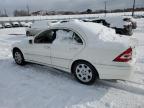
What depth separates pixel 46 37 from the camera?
592 cm

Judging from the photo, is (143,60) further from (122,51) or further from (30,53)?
(30,53)

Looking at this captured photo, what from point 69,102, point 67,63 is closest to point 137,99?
point 69,102

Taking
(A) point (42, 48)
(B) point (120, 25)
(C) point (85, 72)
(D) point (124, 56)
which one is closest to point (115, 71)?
(D) point (124, 56)

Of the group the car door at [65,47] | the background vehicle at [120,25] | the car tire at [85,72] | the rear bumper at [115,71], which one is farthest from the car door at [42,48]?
the background vehicle at [120,25]

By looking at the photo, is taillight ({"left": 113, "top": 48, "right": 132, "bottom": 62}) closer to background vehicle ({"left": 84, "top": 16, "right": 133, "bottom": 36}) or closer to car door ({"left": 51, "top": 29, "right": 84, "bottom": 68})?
car door ({"left": 51, "top": 29, "right": 84, "bottom": 68})

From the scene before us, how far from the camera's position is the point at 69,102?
4223 mm

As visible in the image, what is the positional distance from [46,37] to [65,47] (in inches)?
38.4

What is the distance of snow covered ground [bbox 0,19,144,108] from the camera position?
415 cm

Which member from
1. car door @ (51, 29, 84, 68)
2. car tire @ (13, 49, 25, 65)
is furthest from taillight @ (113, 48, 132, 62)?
car tire @ (13, 49, 25, 65)

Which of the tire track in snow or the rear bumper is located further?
the tire track in snow

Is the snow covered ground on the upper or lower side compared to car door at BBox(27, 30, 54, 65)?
lower

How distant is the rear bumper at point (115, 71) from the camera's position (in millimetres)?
4547

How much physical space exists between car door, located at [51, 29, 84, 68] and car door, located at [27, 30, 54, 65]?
0.73 feet

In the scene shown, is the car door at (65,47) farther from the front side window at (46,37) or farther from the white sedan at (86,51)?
the front side window at (46,37)
